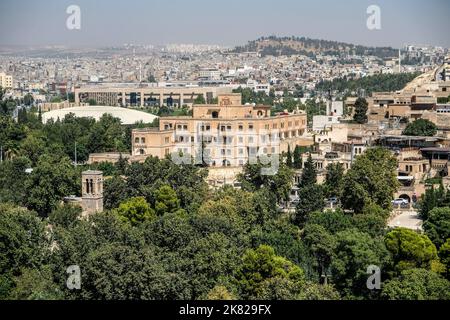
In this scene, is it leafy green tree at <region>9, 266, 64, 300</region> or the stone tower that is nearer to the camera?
leafy green tree at <region>9, 266, 64, 300</region>

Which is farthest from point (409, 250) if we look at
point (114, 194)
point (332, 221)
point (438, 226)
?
point (114, 194)

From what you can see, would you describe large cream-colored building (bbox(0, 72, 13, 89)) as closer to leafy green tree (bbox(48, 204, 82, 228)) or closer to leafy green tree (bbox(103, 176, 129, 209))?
leafy green tree (bbox(103, 176, 129, 209))

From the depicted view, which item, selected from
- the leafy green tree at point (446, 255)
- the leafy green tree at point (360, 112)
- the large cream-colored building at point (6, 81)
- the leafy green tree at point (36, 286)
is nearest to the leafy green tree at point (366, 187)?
the leafy green tree at point (446, 255)

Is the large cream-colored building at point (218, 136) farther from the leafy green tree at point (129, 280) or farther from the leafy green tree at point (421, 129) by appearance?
the leafy green tree at point (129, 280)

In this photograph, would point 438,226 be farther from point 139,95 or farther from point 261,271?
point 139,95

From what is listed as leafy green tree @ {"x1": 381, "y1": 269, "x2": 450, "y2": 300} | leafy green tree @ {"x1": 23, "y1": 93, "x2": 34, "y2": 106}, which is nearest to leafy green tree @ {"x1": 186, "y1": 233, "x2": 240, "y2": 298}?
leafy green tree @ {"x1": 381, "y1": 269, "x2": 450, "y2": 300}

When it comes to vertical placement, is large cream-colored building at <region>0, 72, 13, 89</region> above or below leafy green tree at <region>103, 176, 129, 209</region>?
above
